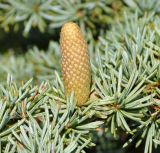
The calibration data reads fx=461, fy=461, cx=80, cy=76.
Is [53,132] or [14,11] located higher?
[14,11]

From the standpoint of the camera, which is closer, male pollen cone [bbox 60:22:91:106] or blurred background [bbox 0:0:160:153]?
male pollen cone [bbox 60:22:91:106]

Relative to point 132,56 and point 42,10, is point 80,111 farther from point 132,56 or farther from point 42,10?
point 42,10

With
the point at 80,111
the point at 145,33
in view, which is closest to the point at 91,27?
the point at 145,33

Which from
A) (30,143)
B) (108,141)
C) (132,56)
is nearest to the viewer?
(30,143)

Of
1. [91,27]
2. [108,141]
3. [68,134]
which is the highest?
[91,27]

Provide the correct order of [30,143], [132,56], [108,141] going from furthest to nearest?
1. [108,141]
2. [132,56]
3. [30,143]

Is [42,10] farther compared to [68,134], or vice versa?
[42,10]

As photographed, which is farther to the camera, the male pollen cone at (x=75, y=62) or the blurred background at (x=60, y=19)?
the blurred background at (x=60, y=19)

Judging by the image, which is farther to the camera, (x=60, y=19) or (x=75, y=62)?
(x=60, y=19)
